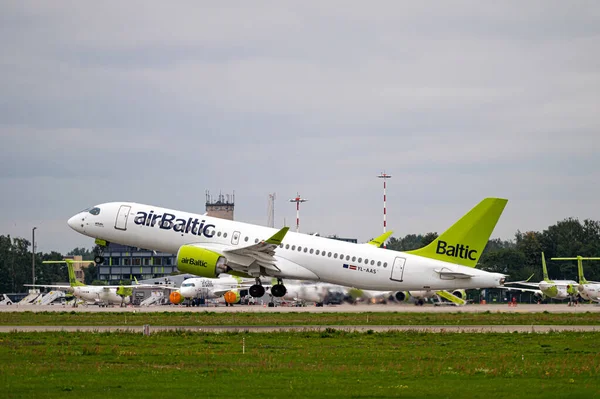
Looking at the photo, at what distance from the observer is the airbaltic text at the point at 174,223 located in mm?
62094

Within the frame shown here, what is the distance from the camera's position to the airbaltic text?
62094 mm

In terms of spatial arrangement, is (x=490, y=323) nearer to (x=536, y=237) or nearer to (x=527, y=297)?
(x=527, y=297)

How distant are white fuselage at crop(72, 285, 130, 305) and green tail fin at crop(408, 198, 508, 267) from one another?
2808 inches

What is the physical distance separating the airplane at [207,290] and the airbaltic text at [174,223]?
57.6 m

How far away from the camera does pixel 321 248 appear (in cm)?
6222

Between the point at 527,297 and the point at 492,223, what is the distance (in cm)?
8609

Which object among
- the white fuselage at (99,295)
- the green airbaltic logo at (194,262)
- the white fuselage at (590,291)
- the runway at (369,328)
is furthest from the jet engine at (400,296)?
the white fuselage at (99,295)

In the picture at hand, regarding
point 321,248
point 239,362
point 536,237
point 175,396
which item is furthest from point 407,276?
point 536,237

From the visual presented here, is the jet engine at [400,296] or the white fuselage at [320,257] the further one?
the jet engine at [400,296]

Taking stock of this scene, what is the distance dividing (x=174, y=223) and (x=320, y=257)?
10051 millimetres

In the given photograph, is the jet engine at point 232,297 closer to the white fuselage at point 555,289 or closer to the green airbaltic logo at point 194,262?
the white fuselage at point 555,289

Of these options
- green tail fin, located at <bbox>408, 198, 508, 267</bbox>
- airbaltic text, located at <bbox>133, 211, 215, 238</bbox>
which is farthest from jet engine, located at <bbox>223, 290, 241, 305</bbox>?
green tail fin, located at <bbox>408, 198, 508, 267</bbox>

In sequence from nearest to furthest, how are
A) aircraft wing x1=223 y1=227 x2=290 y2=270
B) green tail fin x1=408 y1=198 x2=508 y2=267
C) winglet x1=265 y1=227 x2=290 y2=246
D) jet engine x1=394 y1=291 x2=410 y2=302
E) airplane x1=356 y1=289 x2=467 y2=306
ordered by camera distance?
winglet x1=265 y1=227 x2=290 y2=246
aircraft wing x1=223 y1=227 x2=290 y2=270
green tail fin x1=408 y1=198 x2=508 y2=267
airplane x1=356 y1=289 x2=467 y2=306
jet engine x1=394 y1=291 x2=410 y2=302

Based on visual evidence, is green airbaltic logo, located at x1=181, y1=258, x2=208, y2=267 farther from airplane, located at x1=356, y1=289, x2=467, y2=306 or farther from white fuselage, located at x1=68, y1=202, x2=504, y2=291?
airplane, located at x1=356, y1=289, x2=467, y2=306
